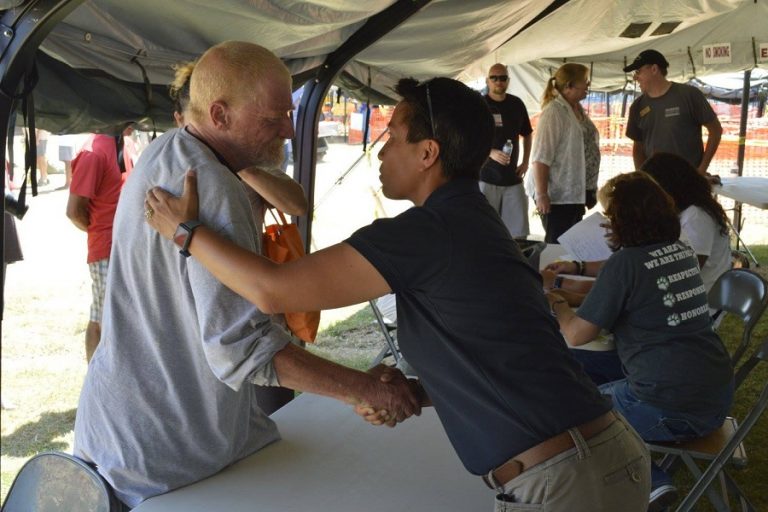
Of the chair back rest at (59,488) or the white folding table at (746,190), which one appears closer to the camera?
the chair back rest at (59,488)

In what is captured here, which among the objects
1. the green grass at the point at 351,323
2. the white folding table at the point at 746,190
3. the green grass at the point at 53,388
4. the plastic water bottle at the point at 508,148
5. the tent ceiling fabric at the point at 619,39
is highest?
the tent ceiling fabric at the point at 619,39

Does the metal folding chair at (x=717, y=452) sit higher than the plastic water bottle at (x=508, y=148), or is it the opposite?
the plastic water bottle at (x=508, y=148)

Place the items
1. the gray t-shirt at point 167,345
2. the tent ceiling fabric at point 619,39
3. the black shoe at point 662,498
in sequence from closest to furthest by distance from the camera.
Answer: the gray t-shirt at point 167,345
the black shoe at point 662,498
the tent ceiling fabric at point 619,39

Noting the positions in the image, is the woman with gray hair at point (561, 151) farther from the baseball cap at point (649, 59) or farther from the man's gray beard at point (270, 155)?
the man's gray beard at point (270, 155)

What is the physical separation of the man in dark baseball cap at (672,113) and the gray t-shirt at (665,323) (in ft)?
13.1

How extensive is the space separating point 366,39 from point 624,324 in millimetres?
2189

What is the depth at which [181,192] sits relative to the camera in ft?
5.30

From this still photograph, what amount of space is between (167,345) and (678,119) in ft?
19.3

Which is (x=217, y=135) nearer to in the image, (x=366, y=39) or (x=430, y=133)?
(x=430, y=133)

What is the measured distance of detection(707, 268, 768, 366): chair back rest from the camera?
322 centimetres

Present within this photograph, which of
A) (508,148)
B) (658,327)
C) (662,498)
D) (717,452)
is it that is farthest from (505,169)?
(662,498)

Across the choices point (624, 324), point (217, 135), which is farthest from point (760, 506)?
point (217, 135)

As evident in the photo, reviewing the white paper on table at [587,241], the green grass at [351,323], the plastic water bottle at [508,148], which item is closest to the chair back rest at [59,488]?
the white paper on table at [587,241]

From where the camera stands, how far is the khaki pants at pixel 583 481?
1.50 metres
